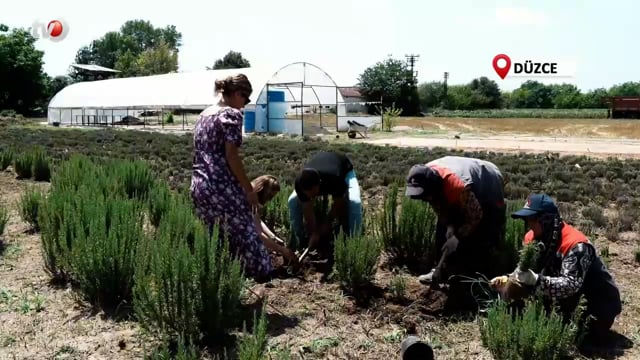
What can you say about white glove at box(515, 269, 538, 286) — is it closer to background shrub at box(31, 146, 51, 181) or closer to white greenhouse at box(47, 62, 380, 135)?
background shrub at box(31, 146, 51, 181)

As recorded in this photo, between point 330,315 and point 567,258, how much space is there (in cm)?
145

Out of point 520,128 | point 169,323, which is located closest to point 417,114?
point 520,128

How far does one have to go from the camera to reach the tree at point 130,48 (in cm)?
7700

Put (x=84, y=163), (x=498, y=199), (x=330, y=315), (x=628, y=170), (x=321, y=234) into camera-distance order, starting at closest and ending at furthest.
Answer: (x=330, y=315)
(x=498, y=199)
(x=321, y=234)
(x=84, y=163)
(x=628, y=170)

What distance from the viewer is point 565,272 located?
3570mm

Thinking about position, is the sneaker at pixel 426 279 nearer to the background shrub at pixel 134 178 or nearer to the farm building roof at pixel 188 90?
the background shrub at pixel 134 178

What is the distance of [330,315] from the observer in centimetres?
411

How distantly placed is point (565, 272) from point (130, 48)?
110904 mm

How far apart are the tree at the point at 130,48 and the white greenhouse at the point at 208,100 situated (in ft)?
107

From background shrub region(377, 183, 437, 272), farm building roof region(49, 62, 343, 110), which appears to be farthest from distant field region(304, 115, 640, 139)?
background shrub region(377, 183, 437, 272)

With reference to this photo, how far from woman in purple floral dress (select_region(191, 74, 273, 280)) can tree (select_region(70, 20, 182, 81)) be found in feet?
242

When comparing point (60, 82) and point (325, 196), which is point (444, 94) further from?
point (325, 196)

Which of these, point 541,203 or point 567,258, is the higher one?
point 541,203

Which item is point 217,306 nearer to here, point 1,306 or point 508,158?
point 1,306
